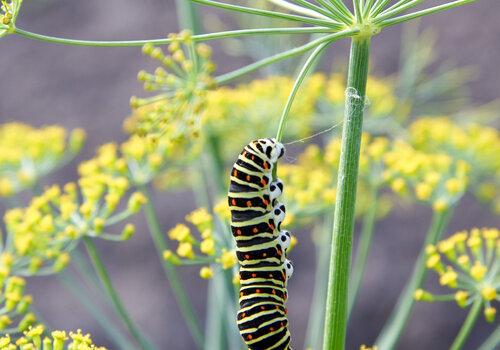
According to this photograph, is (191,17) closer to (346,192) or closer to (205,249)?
(205,249)

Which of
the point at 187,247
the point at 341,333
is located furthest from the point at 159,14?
the point at 341,333

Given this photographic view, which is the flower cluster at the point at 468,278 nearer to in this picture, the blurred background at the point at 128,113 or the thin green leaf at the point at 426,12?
the thin green leaf at the point at 426,12

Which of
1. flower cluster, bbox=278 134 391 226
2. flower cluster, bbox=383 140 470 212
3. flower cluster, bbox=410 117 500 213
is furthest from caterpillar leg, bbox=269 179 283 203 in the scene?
flower cluster, bbox=410 117 500 213

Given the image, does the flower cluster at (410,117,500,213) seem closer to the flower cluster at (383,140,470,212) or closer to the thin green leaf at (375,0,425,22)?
the flower cluster at (383,140,470,212)

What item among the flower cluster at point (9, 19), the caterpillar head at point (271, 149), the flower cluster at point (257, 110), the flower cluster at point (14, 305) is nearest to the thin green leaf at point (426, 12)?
the caterpillar head at point (271, 149)

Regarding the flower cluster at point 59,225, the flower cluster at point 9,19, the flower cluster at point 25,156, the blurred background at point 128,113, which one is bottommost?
the flower cluster at point 59,225
